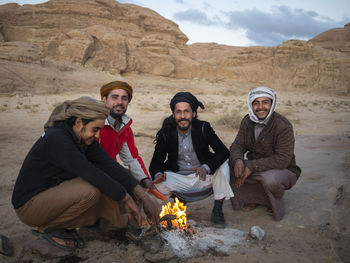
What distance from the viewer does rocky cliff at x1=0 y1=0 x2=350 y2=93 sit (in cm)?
3150

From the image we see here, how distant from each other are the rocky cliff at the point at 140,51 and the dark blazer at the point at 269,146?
27778 millimetres

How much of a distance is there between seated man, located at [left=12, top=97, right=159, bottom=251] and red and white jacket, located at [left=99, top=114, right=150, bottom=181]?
0.66 m

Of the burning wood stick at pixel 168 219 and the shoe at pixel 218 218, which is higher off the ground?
the burning wood stick at pixel 168 219

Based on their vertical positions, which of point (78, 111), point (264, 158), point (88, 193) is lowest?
point (88, 193)

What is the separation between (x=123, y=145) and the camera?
3260 millimetres

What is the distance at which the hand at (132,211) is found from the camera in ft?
7.64

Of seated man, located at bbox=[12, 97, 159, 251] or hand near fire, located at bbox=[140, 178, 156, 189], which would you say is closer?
seated man, located at bbox=[12, 97, 159, 251]

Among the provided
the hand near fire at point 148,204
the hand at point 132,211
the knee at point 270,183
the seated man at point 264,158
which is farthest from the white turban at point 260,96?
the hand at point 132,211

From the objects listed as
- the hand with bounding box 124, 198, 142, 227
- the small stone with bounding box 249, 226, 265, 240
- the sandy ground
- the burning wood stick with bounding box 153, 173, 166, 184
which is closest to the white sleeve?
the burning wood stick with bounding box 153, 173, 166, 184

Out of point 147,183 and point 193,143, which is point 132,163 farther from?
point 193,143

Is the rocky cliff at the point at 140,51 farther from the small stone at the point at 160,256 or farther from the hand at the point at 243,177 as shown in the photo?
the small stone at the point at 160,256

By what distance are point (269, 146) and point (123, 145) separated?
179 centimetres

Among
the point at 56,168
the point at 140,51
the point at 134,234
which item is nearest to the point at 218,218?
the point at 134,234

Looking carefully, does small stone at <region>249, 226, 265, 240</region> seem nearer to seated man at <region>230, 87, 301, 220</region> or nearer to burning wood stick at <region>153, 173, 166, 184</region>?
seated man at <region>230, 87, 301, 220</region>
